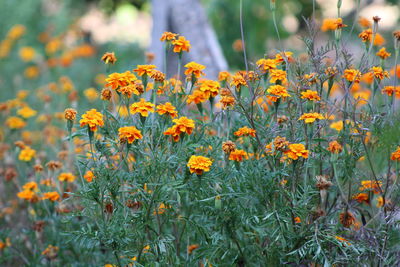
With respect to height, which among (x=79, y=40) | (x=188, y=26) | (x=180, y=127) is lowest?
(x=79, y=40)

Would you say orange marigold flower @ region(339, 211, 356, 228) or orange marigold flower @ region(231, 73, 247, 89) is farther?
orange marigold flower @ region(339, 211, 356, 228)

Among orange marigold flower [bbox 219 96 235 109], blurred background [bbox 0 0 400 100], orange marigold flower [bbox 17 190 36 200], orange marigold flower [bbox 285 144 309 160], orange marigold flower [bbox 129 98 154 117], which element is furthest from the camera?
blurred background [bbox 0 0 400 100]

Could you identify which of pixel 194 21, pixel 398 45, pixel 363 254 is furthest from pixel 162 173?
pixel 194 21

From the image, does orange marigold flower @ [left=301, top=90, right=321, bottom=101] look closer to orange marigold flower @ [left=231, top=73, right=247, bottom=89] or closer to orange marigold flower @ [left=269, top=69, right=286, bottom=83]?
orange marigold flower @ [left=269, top=69, right=286, bottom=83]

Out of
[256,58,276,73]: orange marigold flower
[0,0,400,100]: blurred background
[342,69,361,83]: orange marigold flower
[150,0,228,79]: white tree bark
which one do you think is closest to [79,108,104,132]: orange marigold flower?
[256,58,276,73]: orange marigold flower

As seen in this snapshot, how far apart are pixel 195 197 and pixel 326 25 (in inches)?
53.8

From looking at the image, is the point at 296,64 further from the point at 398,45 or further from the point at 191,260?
the point at 191,260

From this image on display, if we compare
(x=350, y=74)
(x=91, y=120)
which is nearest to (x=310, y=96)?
(x=350, y=74)

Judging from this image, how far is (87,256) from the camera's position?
2811mm

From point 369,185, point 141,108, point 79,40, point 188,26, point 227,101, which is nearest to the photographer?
point 141,108

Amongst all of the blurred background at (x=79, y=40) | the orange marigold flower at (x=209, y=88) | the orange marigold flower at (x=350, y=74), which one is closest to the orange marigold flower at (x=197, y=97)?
the orange marigold flower at (x=209, y=88)

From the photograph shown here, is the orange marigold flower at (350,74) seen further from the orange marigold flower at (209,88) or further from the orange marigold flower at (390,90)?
the orange marigold flower at (209,88)

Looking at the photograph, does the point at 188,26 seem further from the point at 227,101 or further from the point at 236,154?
the point at 236,154

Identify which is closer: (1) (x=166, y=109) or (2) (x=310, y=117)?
(2) (x=310, y=117)
